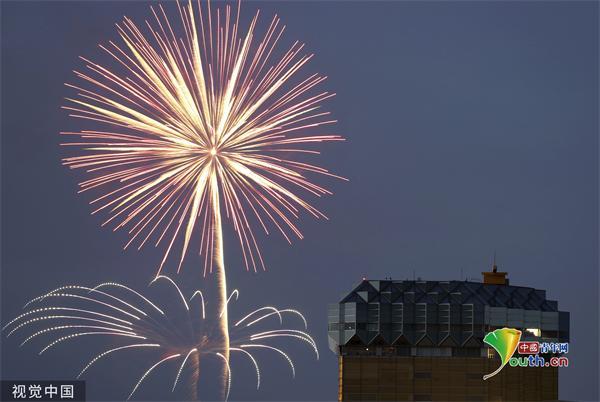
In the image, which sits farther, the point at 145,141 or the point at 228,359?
the point at 228,359

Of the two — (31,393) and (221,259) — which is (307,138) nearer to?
(221,259)

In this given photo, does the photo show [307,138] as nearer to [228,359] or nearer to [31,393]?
[228,359]

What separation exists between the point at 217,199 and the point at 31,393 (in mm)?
33058

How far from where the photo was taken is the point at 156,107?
534 feet

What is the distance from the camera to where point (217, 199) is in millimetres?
168750

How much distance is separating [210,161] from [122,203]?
40.5 ft

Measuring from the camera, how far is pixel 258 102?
6437 inches

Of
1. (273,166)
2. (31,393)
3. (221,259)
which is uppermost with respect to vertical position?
(273,166)

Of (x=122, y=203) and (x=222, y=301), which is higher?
(x=122, y=203)

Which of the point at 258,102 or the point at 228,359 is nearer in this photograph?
the point at 258,102

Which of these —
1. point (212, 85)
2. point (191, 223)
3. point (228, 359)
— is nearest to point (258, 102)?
point (212, 85)

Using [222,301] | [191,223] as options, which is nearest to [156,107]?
[191,223]

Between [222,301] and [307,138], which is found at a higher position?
[307,138]

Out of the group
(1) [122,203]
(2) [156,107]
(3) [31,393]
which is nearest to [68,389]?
(3) [31,393]
